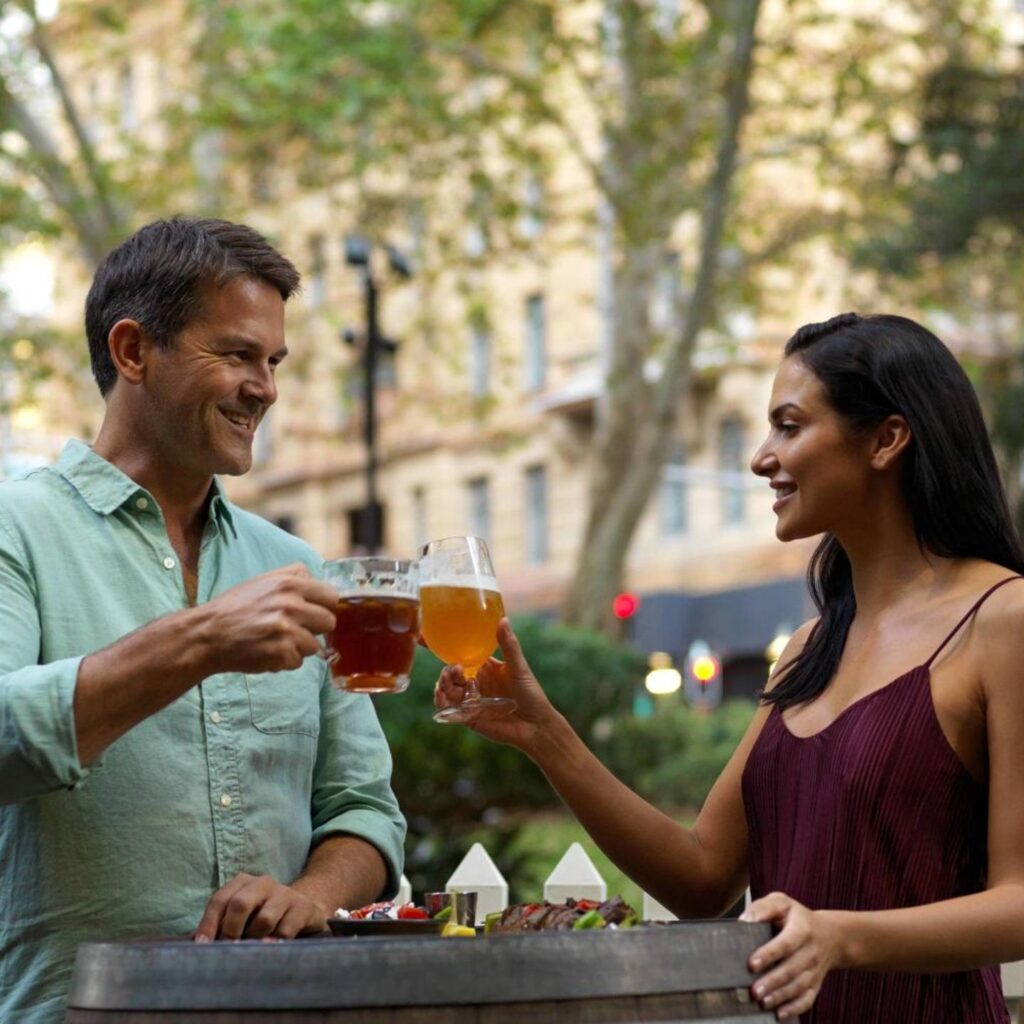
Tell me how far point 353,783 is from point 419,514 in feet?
137

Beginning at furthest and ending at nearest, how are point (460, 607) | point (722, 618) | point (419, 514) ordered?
point (419, 514), point (722, 618), point (460, 607)

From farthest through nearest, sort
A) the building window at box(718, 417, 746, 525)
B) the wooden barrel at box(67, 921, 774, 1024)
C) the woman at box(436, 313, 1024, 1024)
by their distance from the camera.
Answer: the building window at box(718, 417, 746, 525) → the woman at box(436, 313, 1024, 1024) → the wooden barrel at box(67, 921, 774, 1024)

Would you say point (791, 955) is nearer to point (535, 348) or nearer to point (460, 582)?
point (460, 582)

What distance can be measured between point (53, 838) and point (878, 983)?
1320 mm

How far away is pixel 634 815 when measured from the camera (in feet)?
11.3

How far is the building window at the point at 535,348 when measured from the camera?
41.6 m

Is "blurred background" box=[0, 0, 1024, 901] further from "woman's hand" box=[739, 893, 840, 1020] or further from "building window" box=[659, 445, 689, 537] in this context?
"woman's hand" box=[739, 893, 840, 1020]

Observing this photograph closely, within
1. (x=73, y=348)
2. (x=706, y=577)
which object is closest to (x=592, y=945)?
(x=73, y=348)

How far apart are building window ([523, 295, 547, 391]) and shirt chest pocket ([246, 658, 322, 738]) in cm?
3813

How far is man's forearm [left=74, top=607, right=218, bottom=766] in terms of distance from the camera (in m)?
2.62

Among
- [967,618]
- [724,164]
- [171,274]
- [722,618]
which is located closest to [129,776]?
[171,274]

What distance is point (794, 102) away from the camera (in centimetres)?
2227

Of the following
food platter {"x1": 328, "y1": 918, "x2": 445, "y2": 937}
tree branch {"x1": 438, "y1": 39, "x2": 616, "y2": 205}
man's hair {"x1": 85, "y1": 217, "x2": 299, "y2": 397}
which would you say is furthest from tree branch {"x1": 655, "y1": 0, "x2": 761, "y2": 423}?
food platter {"x1": 328, "y1": 918, "x2": 445, "y2": 937}

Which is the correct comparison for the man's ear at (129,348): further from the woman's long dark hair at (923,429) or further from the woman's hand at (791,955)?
the woman's hand at (791,955)
